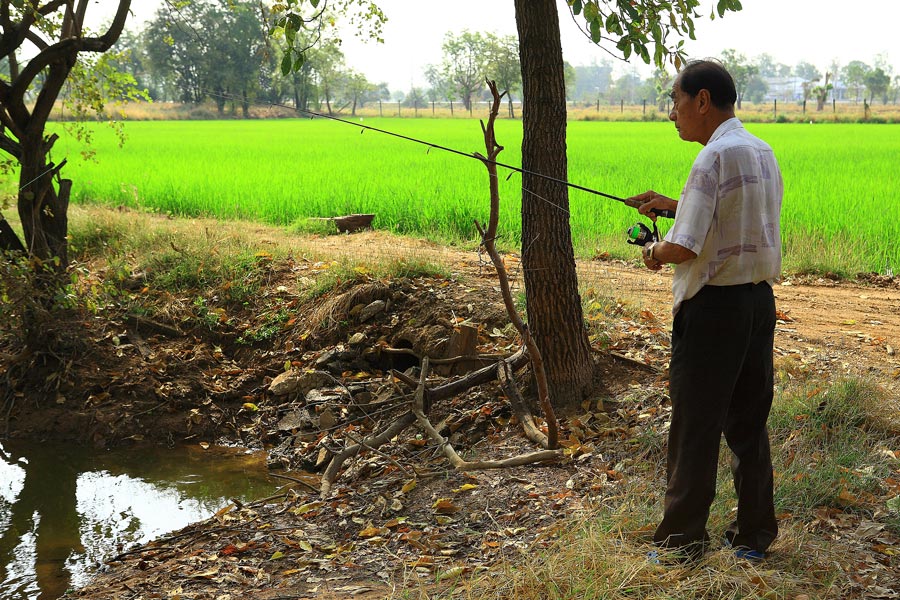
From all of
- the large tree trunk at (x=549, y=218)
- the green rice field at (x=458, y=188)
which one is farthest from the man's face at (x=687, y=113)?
the green rice field at (x=458, y=188)

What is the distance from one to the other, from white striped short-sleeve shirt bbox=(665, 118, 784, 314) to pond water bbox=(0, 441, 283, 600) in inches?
134

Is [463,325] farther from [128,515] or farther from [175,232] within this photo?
[175,232]

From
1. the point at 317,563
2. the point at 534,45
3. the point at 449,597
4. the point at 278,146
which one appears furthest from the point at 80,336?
the point at 278,146

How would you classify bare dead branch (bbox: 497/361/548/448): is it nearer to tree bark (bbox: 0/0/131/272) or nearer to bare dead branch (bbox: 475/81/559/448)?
bare dead branch (bbox: 475/81/559/448)

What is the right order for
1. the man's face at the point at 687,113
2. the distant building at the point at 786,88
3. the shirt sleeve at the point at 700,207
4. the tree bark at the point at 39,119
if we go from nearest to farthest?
the shirt sleeve at the point at 700,207
the man's face at the point at 687,113
the tree bark at the point at 39,119
the distant building at the point at 786,88

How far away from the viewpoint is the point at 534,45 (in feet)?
15.1

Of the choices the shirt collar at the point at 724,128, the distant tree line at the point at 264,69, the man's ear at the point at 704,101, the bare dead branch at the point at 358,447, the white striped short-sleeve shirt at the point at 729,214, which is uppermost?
the distant tree line at the point at 264,69

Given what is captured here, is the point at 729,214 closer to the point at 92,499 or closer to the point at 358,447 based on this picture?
the point at 358,447

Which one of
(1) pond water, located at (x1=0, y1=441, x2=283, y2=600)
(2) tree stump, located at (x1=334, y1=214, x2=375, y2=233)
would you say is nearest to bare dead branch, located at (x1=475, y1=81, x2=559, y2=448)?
(1) pond water, located at (x1=0, y1=441, x2=283, y2=600)

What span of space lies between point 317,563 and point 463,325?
2.36m

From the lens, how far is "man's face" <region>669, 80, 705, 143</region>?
287 centimetres

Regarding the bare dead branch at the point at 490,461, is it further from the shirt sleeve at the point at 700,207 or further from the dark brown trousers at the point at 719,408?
the shirt sleeve at the point at 700,207

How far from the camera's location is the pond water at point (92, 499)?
441 centimetres

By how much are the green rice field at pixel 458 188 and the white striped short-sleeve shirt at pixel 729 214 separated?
257 centimetres
